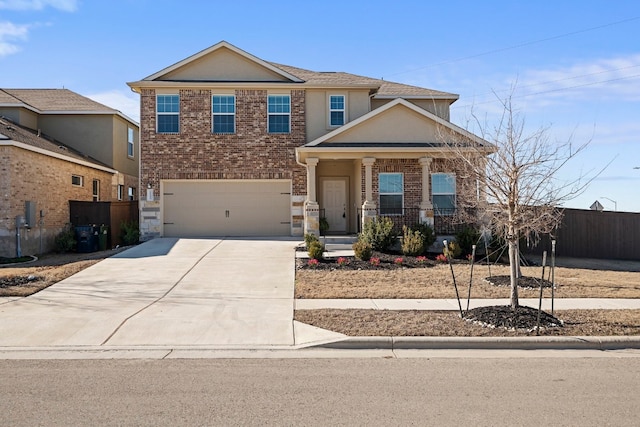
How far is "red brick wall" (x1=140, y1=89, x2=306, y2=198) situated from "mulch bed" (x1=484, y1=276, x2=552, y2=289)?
380 inches

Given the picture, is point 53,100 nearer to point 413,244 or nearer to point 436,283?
point 413,244

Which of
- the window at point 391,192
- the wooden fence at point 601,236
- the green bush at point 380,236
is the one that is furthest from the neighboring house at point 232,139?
the wooden fence at point 601,236

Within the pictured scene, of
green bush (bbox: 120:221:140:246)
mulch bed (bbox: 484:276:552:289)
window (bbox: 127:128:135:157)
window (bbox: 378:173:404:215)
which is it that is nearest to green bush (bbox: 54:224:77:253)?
green bush (bbox: 120:221:140:246)

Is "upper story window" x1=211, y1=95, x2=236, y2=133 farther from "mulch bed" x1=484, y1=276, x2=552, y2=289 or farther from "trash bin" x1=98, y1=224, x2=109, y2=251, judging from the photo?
"mulch bed" x1=484, y1=276, x2=552, y2=289

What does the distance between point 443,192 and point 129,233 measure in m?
12.1

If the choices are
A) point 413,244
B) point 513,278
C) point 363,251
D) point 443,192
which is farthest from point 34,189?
point 513,278

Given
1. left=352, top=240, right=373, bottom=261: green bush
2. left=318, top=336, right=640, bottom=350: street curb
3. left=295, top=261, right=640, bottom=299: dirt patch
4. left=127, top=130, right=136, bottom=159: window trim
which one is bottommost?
left=318, top=336, right=640, bottom=350: street curb

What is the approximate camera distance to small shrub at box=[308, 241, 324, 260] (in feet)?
50.6

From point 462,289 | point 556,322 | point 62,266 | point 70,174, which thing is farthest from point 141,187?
point 556,322

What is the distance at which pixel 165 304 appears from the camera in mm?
10633

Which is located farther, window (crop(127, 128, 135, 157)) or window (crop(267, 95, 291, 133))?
window (crop(127, 128, 135, 157))

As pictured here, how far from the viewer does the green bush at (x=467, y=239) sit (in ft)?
56.4

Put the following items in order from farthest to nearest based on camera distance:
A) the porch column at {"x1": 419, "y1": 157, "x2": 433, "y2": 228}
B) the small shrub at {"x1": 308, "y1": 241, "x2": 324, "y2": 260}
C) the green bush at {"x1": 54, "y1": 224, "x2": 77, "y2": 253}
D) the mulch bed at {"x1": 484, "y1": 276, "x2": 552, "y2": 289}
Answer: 1. the green bush at {"x1": 54, "y1": 224, "x2": 77, "y2": 253}
2. the porch column at {"x1": 419, "y1": 157, "x2": 433, "y2": 228}
3. the small shrub at {"x1": 308, "y1": 241, "x2": 324, "y2": 260}
4. the mulch bed at {"x1": 484, "y1": 276, "x2": 552, "y2": 289}

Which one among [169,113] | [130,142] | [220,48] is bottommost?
[130,142]
